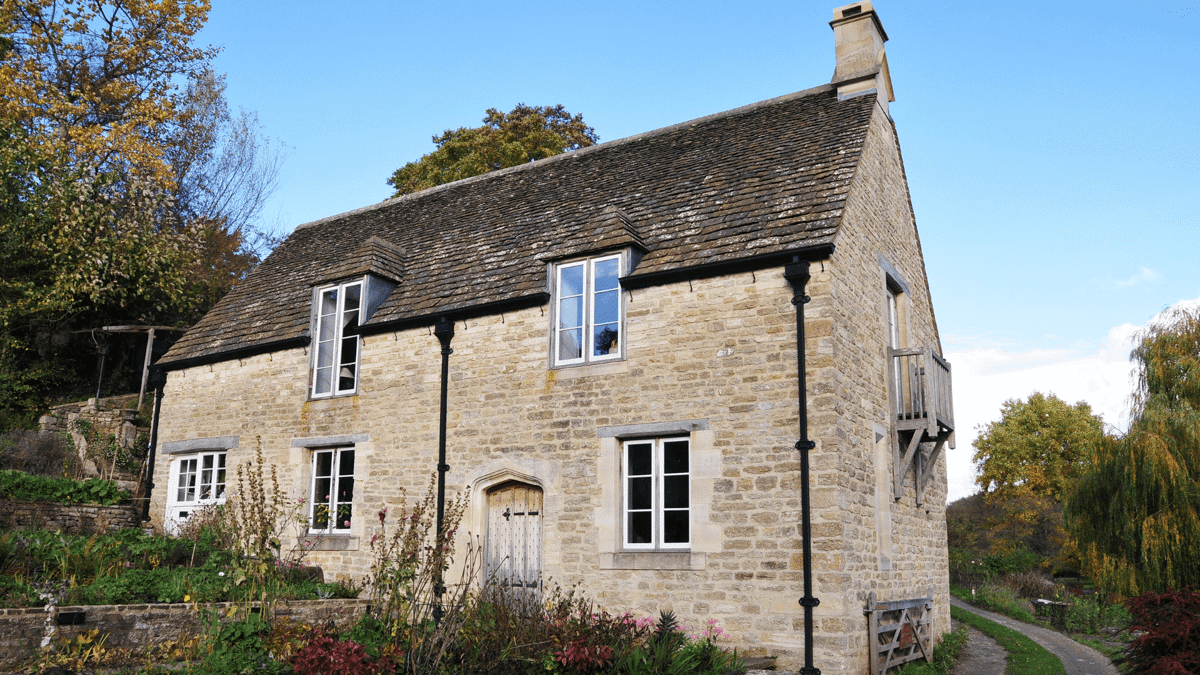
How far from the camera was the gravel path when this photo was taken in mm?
12188

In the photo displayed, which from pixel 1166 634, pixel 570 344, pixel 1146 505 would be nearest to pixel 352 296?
pixel 570 344

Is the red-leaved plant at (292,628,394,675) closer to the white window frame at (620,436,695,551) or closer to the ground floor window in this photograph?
the white window frame at (620,436,695,551)

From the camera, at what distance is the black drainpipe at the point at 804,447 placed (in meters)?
8.85

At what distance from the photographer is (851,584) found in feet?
30.1

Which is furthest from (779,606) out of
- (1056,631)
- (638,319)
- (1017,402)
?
(1017,402)

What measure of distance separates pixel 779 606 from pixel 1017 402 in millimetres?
37338

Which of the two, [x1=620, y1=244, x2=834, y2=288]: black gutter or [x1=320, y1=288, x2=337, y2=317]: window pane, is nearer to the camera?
[x1=620, y1=244, x2=834, y2=288]: black gutter

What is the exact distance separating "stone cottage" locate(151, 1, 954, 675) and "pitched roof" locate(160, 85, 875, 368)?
0.21ft

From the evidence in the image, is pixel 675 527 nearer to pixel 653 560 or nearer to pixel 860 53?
pixel 653 560

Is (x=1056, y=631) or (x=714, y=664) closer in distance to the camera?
(x=714, y=664)

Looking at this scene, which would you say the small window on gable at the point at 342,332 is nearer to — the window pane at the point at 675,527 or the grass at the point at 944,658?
the window pane at the point at 675,527

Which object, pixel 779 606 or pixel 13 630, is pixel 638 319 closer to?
pixel 779 606

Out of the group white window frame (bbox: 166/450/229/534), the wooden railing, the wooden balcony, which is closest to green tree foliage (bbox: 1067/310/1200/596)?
the wooden balcony

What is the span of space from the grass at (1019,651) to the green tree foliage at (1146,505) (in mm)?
2232
